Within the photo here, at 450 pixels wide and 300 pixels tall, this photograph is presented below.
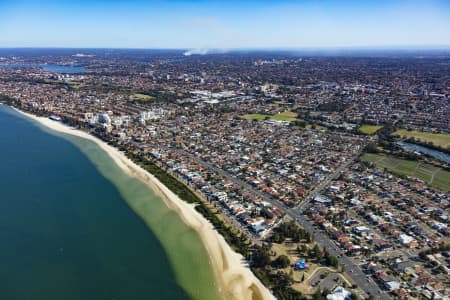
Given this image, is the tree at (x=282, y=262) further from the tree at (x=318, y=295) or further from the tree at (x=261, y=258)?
the tree at (x=318, y=295)

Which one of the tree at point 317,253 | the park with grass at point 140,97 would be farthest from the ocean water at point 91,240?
the park with grass at point 140,97

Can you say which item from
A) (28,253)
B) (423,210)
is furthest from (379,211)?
(28,253)

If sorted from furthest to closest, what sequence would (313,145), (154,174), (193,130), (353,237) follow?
1. (193,130)
2. (313,145)
3. (154,174)
4. (353,237)

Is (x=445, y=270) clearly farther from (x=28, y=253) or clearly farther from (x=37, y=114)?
(x=37, y=114)

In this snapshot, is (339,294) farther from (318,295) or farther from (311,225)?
(311,225)

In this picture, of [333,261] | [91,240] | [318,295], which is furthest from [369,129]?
[91,240]

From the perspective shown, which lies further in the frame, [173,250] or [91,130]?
[91,130]

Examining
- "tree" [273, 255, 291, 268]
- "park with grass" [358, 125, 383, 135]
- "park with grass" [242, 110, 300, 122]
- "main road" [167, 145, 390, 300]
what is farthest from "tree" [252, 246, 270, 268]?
"park with grass" [242, 110, 300, 122]

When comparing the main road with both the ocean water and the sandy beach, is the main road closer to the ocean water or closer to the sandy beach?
the sandy beach
